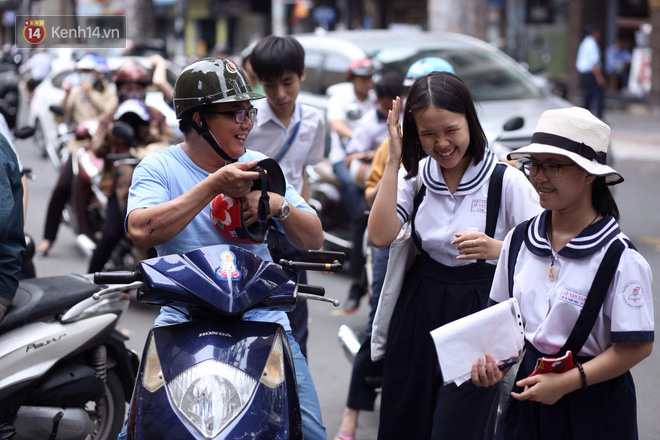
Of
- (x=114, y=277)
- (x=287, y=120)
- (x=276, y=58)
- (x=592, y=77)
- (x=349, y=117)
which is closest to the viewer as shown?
(x=114, y=277)

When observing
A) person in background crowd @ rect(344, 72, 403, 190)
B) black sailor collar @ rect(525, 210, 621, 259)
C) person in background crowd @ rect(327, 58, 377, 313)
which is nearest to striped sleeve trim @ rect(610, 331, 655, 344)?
black sailor collar @ rect(525, 210, 621, 259)

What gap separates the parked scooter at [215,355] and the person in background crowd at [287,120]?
1.70 meters

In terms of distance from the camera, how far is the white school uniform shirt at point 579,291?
8.58ft

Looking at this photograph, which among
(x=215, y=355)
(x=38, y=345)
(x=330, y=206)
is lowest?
(x=330, y=206)

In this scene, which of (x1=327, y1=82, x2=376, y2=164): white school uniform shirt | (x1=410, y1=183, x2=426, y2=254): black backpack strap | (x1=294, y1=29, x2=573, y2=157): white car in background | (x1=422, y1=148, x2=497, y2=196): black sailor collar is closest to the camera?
(x1=422, y1=148, x2=497, y2=196): black sailor collar

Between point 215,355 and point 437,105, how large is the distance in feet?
4.14

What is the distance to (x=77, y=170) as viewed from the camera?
324 inches

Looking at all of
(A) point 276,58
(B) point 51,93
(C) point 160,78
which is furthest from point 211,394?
(B) point 51,93

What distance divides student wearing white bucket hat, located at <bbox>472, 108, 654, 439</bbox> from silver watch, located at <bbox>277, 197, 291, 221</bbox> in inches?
30.7

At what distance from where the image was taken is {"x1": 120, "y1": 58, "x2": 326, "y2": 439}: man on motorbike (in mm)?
3018

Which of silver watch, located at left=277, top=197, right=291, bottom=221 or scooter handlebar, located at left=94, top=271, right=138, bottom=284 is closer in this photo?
scooter handlebar, located at left=94, top=271, right=138, bottom=284

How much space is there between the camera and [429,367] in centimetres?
357

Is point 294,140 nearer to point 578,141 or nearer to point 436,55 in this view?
point 578,141

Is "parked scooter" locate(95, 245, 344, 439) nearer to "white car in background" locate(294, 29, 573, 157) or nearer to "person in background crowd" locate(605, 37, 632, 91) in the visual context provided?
"white car in background" locate(294, 29, 573, 157)
